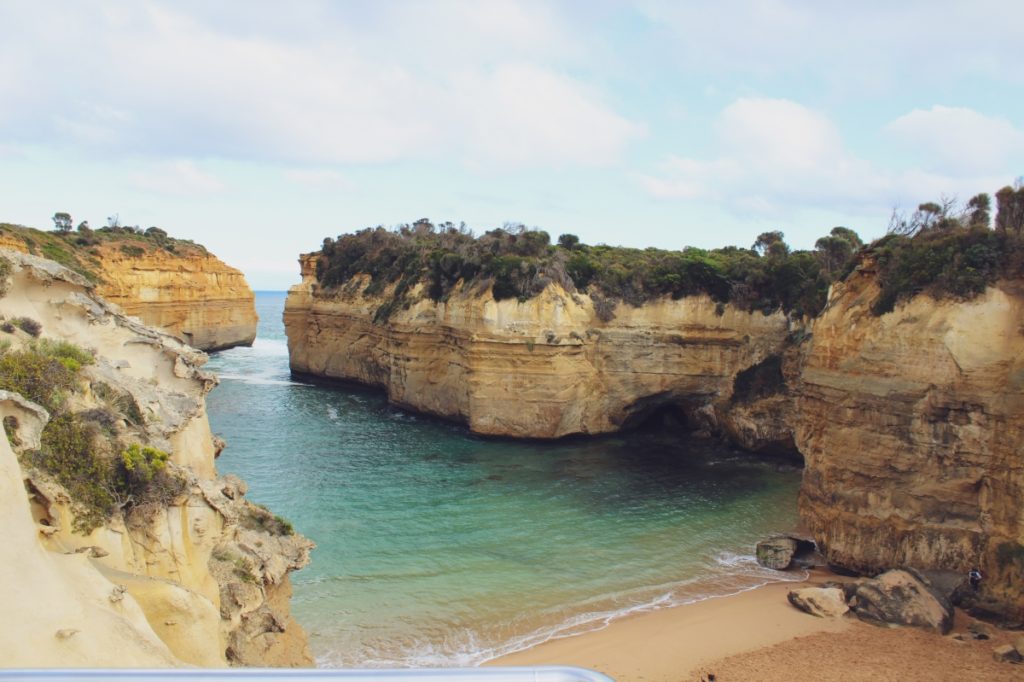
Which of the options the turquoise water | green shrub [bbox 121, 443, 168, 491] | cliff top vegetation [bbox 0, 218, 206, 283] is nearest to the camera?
green shrub [bbox 121, 443, 168, 491]

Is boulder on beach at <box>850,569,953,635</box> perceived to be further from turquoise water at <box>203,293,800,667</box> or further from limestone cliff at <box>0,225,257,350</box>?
limestone cliff at <box>0,225,257,350</box>

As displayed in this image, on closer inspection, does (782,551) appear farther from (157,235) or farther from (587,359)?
(157,235)

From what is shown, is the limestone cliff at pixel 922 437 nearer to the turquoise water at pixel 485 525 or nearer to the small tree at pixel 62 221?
the turquoise water at pixel 485 525

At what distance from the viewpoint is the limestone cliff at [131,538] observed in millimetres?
5453

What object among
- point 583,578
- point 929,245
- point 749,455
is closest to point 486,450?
point 749,455

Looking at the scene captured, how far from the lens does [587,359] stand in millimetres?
29578

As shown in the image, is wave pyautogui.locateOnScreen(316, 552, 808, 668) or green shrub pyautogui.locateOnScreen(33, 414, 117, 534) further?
wave pyautogui.locateOnScreen(316, 552, 808, 668)

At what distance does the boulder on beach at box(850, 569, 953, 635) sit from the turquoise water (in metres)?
2.73

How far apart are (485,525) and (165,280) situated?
142 ft

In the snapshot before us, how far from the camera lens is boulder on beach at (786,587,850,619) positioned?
43.9 feet

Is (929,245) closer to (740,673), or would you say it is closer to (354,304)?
(740,673)

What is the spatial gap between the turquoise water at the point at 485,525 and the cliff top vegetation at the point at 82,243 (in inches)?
696

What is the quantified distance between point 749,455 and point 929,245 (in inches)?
577

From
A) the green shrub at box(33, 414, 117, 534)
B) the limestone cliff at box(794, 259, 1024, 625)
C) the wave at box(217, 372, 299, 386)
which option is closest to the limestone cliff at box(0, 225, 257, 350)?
the wave at box(217, 372, 299, 386)
